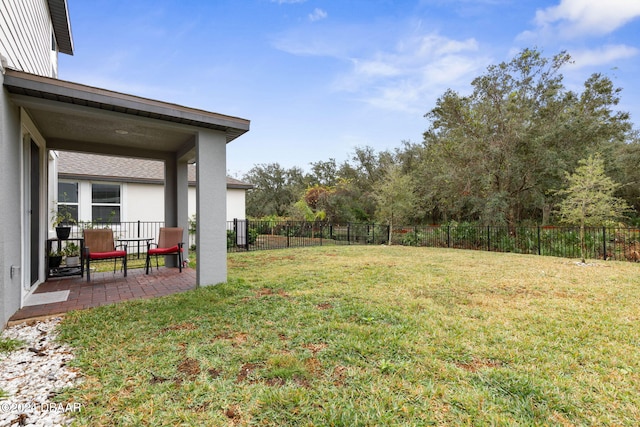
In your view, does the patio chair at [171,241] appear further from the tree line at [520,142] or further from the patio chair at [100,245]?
the tree line at [520,142]

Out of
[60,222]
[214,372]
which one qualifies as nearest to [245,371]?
[214,372]

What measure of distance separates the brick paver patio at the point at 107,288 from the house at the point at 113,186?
578 centimetres

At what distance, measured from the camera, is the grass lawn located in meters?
1.96

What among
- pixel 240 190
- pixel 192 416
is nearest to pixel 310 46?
pixel 240 190

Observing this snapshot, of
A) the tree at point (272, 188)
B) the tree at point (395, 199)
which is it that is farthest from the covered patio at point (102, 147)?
the tree at point (272, 188)

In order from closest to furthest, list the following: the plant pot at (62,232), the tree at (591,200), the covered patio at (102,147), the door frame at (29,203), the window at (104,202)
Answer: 1. the covered patio at (102,147)
2. the door frame at (29,203)
3. the plant pot at (62,232)
4. the tree at (591,200)
5. the window at (104,202)

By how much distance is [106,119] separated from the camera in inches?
172

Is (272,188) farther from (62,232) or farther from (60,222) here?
(62,232)

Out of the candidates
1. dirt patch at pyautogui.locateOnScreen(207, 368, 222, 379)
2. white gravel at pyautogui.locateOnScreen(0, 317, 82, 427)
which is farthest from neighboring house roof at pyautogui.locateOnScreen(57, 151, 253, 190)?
dirt patch at pyautogui.locateOnScreen(207, 368, 222, 379)

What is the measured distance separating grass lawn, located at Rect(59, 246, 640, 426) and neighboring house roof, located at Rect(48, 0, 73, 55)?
7.31m

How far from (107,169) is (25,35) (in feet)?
25.5

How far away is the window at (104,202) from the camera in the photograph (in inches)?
426

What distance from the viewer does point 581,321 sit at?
141 inches

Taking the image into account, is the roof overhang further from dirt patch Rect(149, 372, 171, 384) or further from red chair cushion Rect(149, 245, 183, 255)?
dirt patch Rect(149, 372, 171, 384)
